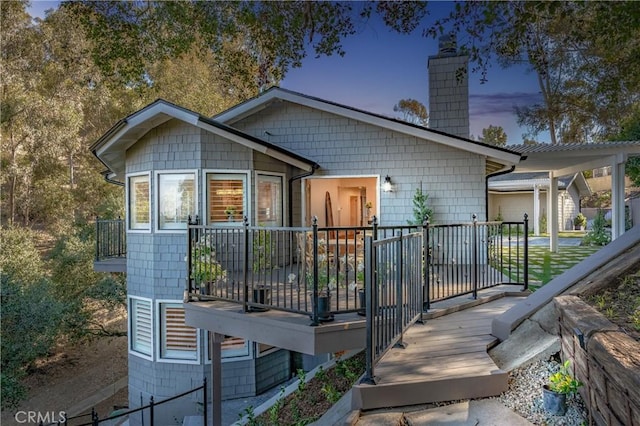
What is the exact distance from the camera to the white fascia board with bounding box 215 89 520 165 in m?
8.04

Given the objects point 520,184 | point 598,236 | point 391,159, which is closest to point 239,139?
point 391,159

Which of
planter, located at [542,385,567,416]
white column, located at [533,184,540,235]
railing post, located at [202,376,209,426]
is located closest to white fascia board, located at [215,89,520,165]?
railing post, located at [202,376,209,426]

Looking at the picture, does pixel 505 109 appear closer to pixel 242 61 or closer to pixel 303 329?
pixel 242 61

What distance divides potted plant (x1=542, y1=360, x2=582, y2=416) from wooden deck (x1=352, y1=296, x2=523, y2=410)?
0.44 meters

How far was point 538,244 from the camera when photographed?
52.2 feet

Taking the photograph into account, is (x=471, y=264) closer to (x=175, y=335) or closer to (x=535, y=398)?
(x=535, y=398)

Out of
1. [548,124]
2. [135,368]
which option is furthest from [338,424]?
[548,124]

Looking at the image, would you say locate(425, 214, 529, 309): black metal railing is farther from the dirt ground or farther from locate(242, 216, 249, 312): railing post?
the dirt ground

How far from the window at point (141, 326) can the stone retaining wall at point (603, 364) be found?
6.93 meters

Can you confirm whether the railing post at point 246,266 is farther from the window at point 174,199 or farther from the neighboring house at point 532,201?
the neighboring house at point 532,201

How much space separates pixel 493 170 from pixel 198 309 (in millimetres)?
7128

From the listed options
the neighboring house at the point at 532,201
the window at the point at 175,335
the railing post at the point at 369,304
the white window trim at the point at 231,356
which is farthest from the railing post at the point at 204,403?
the neighboring house at the point at 532,201

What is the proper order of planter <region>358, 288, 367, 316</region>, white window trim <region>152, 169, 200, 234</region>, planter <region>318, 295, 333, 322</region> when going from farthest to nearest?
1. white window trim <region>152, 169, 200, 234</region>
2. planter <region>358, 288, 367, 316</region>
3. planter <region>318, 295, 333, 322</region>

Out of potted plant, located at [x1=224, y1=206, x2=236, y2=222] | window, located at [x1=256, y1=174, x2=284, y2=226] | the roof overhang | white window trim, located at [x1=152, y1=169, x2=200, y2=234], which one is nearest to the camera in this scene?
white window trim, located at [x1=152, y1=169, x2=200, y2=234]
